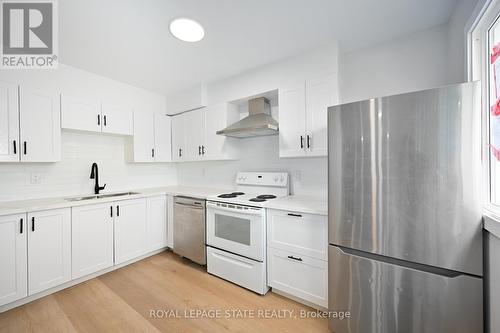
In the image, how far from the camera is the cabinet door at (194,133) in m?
3.07

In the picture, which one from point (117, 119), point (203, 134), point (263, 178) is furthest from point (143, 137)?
point (263, 178)

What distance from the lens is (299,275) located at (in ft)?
6.14

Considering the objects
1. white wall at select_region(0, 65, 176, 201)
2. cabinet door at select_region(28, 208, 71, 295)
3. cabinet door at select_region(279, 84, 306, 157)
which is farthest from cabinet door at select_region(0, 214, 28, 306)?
cabinet door at select_region(279, 84, 306, 157)

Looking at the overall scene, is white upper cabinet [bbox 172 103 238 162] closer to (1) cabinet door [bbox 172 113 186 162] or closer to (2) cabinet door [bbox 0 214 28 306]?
(1) cabinet door [bbox 172 113 186 162]

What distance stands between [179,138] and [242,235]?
6.61 ft

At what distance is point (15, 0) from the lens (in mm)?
1580

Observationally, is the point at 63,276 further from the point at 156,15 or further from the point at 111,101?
the point at 156,15

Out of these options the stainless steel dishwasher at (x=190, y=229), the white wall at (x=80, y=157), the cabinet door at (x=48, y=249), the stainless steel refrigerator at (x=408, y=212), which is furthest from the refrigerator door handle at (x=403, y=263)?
the white wall at (x=80, y=157)

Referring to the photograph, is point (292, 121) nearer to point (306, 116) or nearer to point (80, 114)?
point (306, 116)

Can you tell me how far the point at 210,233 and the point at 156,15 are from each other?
2197 millimetres

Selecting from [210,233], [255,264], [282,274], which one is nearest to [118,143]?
[210,233]

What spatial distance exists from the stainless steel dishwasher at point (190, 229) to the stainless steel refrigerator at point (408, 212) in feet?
5.23

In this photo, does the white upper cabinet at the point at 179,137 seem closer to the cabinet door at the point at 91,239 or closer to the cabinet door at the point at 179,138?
the cabinet door at the point at 179,138

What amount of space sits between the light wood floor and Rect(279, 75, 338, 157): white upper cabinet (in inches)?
59.6
